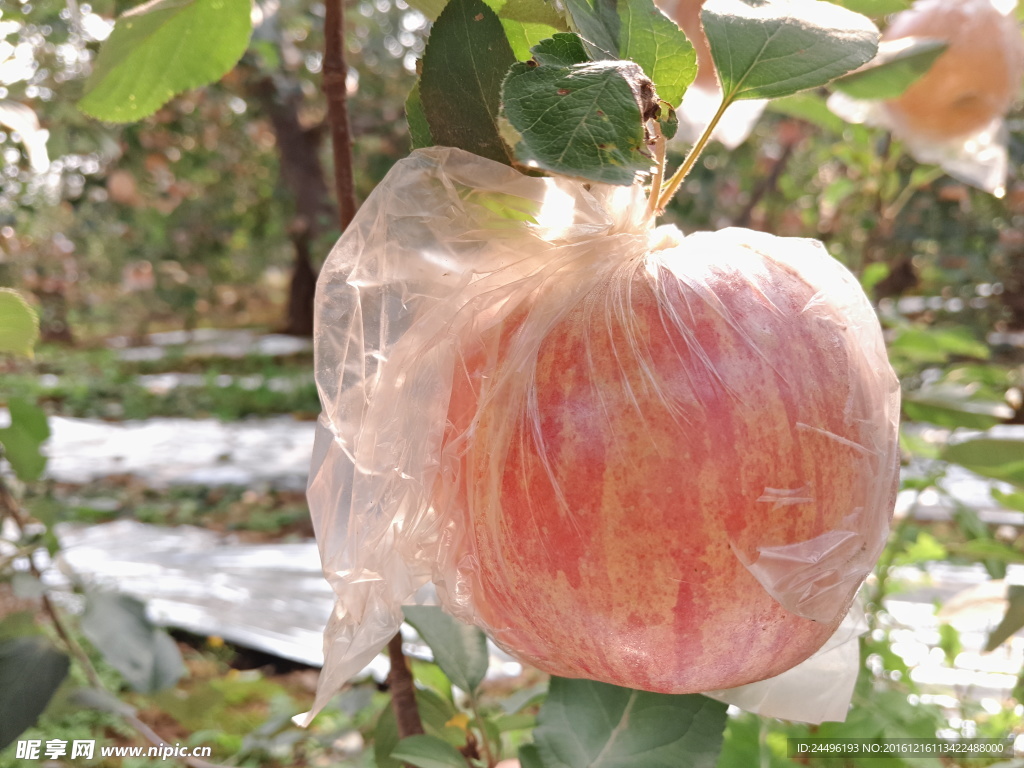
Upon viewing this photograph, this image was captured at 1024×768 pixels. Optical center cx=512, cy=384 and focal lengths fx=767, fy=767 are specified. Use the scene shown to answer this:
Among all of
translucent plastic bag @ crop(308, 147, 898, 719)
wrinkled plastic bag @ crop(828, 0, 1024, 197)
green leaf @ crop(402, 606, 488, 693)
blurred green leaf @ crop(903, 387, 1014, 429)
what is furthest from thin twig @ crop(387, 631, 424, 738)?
blurred green leaf @ crop(903, 387, 1014, 429)

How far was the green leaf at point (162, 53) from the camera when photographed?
1.61 feet

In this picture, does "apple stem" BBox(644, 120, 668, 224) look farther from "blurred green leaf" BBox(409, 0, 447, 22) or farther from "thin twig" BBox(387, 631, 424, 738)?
"thin twig" BBox(387, 631, 424, 738)

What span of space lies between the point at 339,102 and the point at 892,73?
42 cm

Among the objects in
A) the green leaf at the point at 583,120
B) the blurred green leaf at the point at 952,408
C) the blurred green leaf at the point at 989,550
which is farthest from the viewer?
the blurred green leaf at the point at 952,408

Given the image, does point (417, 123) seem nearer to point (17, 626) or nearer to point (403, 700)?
point (403, 700)

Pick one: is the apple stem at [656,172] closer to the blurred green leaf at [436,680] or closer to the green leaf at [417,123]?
the green leaf at [417,123]

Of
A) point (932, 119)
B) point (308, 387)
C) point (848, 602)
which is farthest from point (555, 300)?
point (308, 387)

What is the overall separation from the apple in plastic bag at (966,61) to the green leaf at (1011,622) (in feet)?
1.63

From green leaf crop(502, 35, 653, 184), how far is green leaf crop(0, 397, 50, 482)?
2.42 feet

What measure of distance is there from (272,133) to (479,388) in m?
5.16

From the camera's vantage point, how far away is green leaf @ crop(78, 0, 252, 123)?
490mm

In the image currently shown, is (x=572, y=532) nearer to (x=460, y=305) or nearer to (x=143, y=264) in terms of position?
(x=460, y=305)

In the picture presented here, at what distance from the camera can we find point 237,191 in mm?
4992

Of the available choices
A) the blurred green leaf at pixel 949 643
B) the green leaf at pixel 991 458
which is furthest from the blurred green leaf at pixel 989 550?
the blurred green leaf at pixel 949 643
